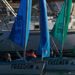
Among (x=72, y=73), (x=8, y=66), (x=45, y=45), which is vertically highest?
(x=45, y=45)

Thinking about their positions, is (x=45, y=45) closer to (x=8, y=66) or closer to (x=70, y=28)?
(x=8, y=66)

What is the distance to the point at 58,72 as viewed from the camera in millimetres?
8977

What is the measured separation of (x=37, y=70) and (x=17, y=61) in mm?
1123

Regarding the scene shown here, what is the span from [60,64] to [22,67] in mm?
2076

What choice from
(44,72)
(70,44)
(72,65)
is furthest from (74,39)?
(44,72)

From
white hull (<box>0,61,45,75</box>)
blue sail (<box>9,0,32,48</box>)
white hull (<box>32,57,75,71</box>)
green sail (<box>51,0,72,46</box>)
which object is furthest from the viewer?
white hull (<box>32,57,75,71</box>)

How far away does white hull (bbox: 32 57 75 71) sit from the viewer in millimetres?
8578

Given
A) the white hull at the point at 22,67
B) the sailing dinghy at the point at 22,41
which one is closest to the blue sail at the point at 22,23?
the sailing dinghy at the point at 22,41

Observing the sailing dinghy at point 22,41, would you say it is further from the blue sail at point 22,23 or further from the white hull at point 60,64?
the white hull at point 60,64

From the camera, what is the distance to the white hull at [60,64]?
28.1 ft

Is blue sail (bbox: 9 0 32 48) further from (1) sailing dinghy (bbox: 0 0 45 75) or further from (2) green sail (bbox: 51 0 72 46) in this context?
(2) green sail (bbox: 51 0 72 46)

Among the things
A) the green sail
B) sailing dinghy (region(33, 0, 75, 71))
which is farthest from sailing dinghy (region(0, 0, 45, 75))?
the green sail

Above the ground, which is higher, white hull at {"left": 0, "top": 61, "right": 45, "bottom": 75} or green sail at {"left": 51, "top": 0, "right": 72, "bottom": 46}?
green sail at {"left": 51, "top": 0, "right": 72, "bottom": 46}

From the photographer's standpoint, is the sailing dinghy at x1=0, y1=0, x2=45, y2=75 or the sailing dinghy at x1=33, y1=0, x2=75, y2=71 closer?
the sailing dinghy at x1=0, y1=0, x2=45, y2=75
